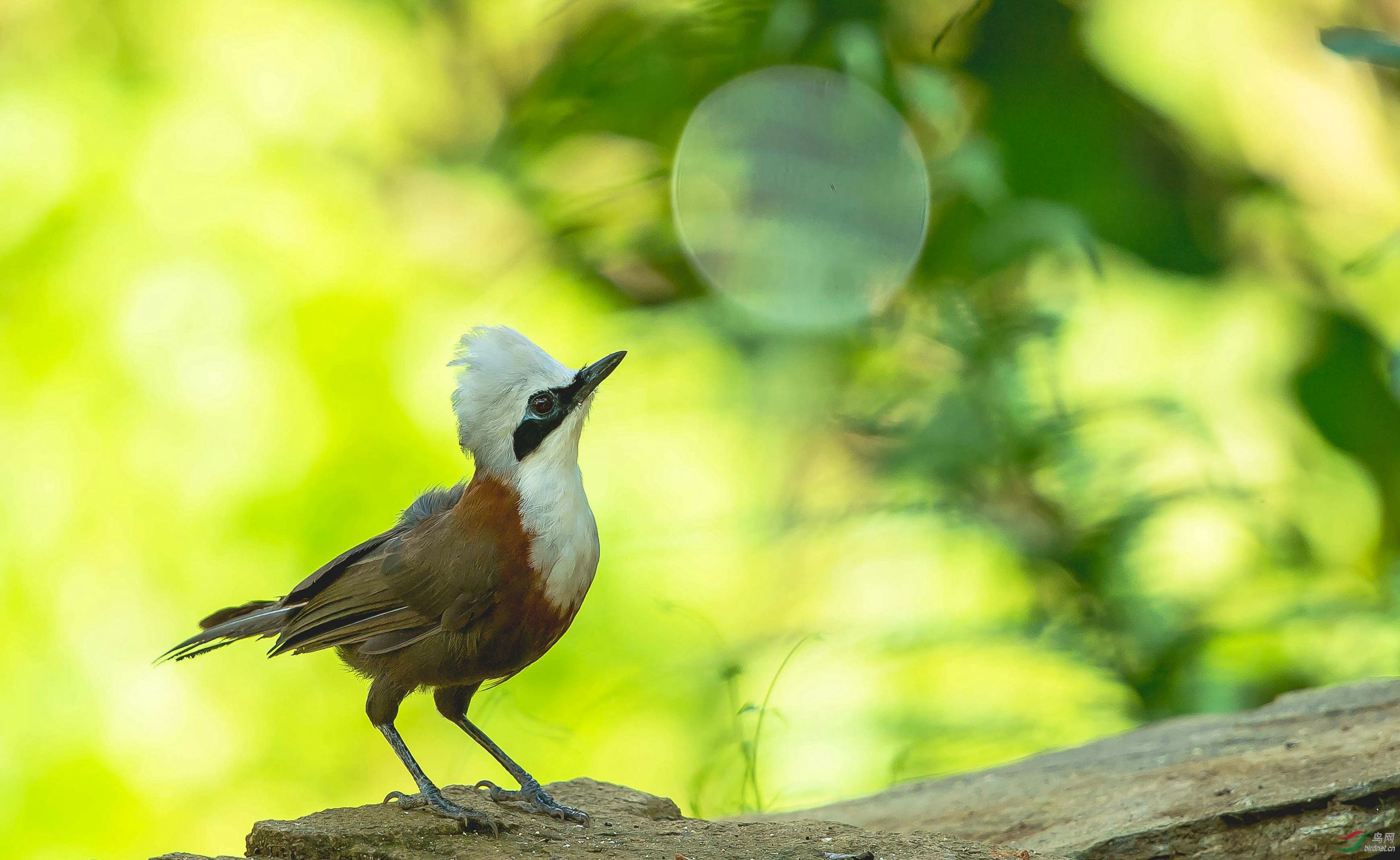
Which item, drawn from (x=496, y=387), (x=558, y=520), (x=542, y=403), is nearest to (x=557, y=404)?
(x=542, y=403)

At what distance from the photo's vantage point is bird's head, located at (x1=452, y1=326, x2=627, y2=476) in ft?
9.25

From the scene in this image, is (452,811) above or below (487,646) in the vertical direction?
below

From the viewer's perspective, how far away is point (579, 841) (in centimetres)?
265

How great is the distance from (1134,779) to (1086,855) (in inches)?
24.5

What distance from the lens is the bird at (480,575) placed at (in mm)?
2715

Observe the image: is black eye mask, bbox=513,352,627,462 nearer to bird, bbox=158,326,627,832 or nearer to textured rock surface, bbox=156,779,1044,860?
bird, bbox=158,326,627,832

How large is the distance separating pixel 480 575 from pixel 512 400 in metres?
→ 0.41

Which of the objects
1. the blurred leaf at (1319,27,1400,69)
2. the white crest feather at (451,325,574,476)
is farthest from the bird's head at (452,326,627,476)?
the blurred leaf at (1319,27,1400,69)

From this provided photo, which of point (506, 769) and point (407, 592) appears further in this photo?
point (506, 769)

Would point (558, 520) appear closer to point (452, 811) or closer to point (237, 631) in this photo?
point (452, 811)

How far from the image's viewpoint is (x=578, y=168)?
5438 millimetres

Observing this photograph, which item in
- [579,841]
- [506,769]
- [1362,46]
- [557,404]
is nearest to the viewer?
[579,841]

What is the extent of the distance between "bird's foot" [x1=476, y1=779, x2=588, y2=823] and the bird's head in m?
0.77

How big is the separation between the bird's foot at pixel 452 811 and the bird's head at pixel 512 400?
0.74m
